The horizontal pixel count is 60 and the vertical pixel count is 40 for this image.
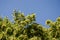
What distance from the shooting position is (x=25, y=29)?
13242mm

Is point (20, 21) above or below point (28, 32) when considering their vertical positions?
above

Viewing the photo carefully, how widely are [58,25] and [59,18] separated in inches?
22.9

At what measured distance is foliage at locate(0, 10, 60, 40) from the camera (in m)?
13.2

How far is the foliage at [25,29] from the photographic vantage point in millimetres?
13177

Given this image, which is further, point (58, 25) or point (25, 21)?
point (58, 25)

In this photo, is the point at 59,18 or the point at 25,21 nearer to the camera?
the point at 25,21

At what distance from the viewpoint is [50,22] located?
48.8ft

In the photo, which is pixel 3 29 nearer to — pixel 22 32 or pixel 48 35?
pixel 22 32

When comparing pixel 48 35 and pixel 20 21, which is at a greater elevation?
pixel 20 21

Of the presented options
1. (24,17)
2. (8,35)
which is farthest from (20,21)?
(8,35)

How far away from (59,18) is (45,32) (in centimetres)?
Answer: 167

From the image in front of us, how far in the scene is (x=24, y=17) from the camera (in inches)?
551

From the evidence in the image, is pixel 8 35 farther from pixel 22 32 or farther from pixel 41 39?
pixel 41 39

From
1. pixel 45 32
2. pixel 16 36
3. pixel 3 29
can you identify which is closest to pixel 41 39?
pixel 45 32
